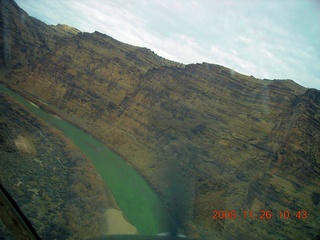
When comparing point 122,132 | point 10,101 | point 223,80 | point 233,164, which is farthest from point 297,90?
point 10,101
